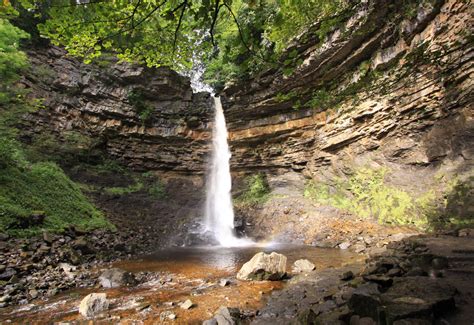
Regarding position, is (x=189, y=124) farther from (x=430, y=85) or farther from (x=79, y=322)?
(x=79, y=322)

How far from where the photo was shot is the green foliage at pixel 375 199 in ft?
38.4

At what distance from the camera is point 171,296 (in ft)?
21.4

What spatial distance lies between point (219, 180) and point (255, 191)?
143 inches

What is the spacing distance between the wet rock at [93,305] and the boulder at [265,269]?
3.39 meters

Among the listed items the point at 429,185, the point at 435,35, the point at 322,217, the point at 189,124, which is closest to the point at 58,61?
the point at 189,124

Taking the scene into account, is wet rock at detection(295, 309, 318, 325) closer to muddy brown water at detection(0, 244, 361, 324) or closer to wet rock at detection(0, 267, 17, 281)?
muddy brown water at detection(0, 244, 361, 324)

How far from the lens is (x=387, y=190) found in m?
13.5

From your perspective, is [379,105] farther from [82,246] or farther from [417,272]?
[82,246]

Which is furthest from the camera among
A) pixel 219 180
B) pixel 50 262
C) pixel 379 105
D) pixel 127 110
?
pixel 219 180

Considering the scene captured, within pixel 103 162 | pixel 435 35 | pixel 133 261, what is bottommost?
pixel 133 261

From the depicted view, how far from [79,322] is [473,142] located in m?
13.7

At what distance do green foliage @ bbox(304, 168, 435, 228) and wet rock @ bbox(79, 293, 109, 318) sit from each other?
11.7m

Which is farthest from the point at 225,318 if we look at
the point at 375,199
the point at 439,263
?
the point at 375,199

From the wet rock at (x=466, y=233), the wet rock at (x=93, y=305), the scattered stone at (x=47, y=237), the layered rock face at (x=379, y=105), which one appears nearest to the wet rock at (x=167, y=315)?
the wet rock at (x=93, y=305)
